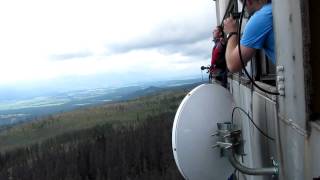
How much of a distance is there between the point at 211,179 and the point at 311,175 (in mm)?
2187

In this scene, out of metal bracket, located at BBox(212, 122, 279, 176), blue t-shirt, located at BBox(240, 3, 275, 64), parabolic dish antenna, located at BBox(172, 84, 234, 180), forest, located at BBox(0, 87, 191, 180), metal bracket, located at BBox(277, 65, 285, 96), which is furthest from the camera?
forest, located at BBox(0, 87, 191, 180)

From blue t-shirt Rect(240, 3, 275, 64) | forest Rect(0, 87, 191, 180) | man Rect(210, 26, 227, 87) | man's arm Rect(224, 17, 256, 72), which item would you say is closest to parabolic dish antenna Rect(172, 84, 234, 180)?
man's arm Rect(224, 17, 256, 72)

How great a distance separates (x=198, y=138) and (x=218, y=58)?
3.20 meters

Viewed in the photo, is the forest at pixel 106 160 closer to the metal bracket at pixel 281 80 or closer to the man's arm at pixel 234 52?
the man's arm at pixel 234 52

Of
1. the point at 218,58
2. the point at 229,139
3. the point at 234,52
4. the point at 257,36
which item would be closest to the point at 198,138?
the point at 229,139

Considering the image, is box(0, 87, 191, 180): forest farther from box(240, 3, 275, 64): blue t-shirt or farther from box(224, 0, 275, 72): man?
box(240, 3, 275, 64): blue t-shirt

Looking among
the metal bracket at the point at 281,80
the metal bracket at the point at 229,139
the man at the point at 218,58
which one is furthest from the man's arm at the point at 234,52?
the man at the point at 218,58

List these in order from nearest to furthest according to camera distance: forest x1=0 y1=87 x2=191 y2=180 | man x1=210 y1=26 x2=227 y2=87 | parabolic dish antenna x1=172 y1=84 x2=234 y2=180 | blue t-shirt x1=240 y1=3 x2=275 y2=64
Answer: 1. blue t-shirt x1=240 y1=3 x2=275 y2=64
2. parabolic dish antenna x1=172 y1=84 x2=234 y2=180
3. man x1=210 y1=26 x2=227 y2=87
4. forest x1=0 y1=87 x2=191 y2=180

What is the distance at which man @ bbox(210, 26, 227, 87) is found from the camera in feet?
22.1

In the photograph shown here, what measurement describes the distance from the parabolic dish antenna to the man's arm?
3.28 ft

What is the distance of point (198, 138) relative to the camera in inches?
156

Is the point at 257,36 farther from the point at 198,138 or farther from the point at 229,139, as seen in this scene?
the point at 198,138

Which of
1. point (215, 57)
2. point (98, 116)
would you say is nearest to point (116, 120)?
point (98, 116)

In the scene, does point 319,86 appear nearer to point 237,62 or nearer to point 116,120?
point 237,62
